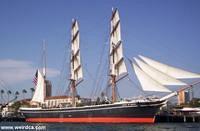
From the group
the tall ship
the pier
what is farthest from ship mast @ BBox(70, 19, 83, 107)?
the pier

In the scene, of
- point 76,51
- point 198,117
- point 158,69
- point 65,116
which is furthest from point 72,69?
point 198,117

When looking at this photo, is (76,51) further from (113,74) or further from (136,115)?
(136,115)

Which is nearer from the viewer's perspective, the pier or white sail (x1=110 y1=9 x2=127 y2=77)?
white sail (x1=110 y1=9 x2=127 y2=77)

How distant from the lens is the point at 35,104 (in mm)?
119875

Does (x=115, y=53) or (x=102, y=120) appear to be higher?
(x=115, y=53)

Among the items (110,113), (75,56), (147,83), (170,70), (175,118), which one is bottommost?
(175,118)

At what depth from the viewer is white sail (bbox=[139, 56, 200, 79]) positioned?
77.8 meters

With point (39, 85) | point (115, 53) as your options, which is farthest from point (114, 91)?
point (39, 85)

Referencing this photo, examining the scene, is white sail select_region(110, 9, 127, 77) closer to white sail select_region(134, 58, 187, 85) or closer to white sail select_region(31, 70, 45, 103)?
white sail select_region(134, 58, 187, 85)

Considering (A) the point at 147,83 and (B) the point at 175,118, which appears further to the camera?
(B) the point at 175,118

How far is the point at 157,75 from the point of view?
84250 millimetres

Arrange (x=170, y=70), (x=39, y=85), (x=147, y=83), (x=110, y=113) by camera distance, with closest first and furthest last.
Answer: (x=170, y=70) < (x=147, y=83) < (x=110, y=113) < (x=39, y=85)

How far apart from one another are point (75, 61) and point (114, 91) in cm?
1726

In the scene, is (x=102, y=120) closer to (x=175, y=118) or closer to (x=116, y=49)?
(x=116, y=49)
